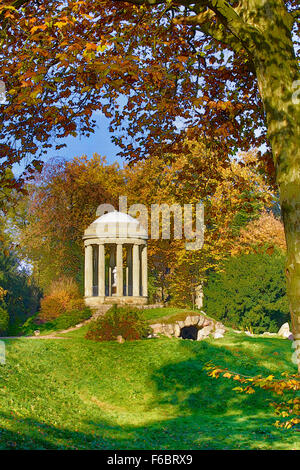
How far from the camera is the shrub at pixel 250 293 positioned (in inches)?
1227

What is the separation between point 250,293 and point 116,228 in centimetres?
965

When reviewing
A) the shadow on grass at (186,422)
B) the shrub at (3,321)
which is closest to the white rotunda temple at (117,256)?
the shrub at (3,321)

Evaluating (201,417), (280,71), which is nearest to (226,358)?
(201,417)

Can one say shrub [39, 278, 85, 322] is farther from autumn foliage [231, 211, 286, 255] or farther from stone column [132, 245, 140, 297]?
autumn foliage [231, 211, 286, 255]

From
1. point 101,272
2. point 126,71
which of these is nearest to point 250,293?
point 101,272

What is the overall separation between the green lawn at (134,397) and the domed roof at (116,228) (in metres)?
6.45

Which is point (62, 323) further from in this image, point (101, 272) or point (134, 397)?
point (134, 397)

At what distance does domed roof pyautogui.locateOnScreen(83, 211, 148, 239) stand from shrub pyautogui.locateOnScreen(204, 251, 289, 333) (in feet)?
22.9

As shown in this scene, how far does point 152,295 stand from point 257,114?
21931 mm

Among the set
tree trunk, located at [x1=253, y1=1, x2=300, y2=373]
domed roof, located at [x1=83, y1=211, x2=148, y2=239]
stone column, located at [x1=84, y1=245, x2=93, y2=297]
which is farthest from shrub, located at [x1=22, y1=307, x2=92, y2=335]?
tree trunk, located at [x1=253, y1=1, x2=300, y2=373]

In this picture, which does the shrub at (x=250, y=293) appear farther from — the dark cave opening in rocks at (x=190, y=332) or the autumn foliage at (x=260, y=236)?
the dark cave opening in rocks at (x=190, y=332)

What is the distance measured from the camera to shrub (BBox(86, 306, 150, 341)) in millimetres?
20459

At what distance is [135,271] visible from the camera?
27.6 meters

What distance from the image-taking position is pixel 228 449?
373 inches
